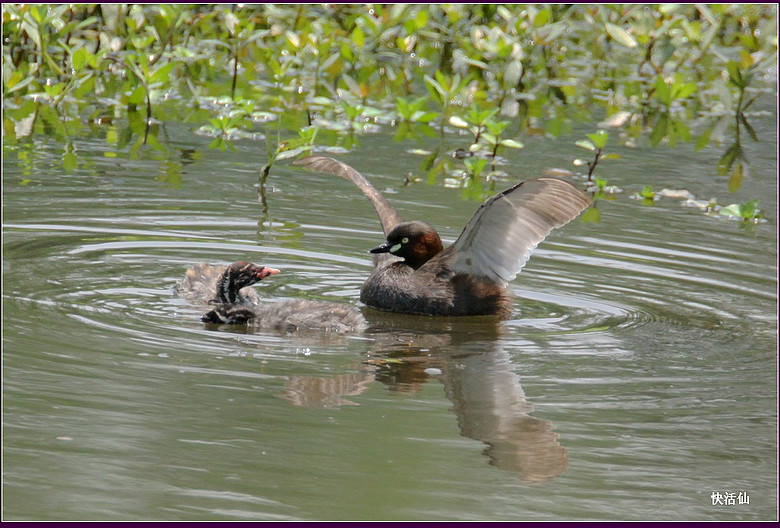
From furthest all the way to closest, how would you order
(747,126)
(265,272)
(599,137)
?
(747,126), (599,137), (265,272)

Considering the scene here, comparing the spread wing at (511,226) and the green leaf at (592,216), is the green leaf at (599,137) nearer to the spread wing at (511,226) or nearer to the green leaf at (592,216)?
the green leaf at (592,216)

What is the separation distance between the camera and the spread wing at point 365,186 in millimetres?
8633

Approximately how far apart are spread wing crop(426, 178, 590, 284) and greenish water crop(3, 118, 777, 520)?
1.27 ft

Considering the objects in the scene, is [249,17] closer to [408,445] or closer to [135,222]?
[135,222]

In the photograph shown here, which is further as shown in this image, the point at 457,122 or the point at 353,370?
the point at 457,122

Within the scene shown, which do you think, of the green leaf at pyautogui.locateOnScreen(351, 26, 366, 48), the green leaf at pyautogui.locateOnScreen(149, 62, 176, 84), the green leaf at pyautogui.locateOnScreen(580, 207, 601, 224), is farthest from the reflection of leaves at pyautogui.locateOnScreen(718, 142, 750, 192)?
the green leaf at pyautogui.locateOnScreen(149, 62, 176, 84)

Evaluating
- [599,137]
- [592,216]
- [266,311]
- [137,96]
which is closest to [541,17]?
[599,137]

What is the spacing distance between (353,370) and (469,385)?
23.4 inches

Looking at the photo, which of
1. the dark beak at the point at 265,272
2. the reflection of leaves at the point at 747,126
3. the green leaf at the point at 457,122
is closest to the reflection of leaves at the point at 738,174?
the reflection of leaves at the point at 747,126

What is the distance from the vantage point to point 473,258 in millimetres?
7898

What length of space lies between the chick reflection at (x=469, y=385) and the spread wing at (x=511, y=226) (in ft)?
1.72

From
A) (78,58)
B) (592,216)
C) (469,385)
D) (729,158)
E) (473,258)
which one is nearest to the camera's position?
(469,385)

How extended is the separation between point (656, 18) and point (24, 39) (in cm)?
855

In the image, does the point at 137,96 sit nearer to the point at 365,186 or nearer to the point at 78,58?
the point at 78,58
